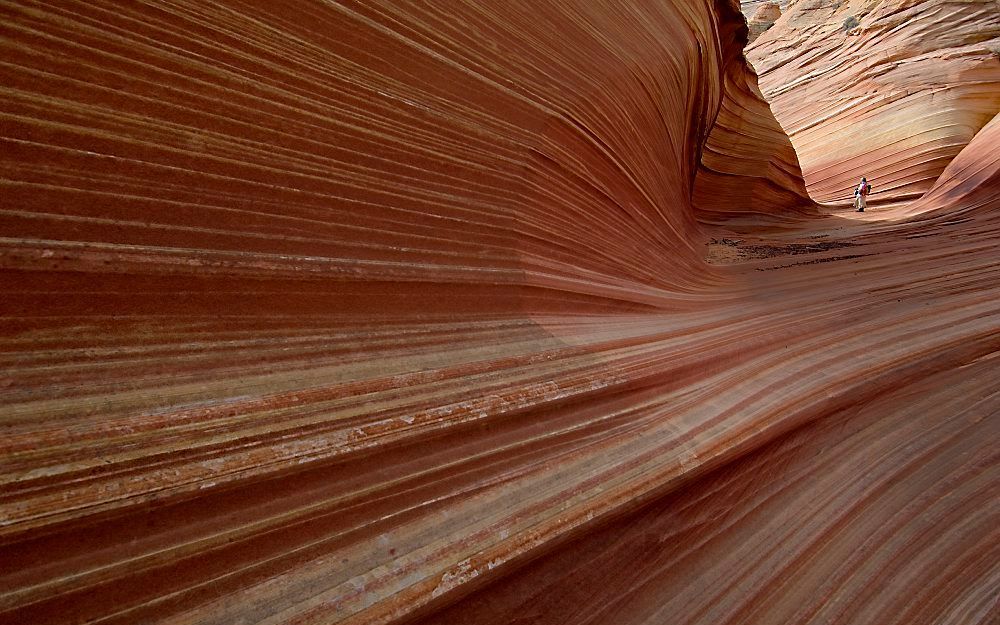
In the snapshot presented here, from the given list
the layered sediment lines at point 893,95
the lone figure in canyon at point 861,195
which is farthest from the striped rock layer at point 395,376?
the layered sediment lines at point 893,95

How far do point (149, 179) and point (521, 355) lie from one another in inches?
34.4

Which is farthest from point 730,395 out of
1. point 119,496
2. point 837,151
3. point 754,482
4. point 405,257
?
point 837,151

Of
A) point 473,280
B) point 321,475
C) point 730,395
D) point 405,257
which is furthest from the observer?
point 730,395

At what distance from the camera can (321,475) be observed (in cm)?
91

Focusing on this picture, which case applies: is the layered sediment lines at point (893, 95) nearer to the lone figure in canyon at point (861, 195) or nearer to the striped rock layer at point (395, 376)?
the lone figure in canyon at point (861, 195)

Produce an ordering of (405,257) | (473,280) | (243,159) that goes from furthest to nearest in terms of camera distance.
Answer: (473,280)
(405,257)
(243,159)

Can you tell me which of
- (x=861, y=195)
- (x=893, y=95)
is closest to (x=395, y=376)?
(x=861, y=195)

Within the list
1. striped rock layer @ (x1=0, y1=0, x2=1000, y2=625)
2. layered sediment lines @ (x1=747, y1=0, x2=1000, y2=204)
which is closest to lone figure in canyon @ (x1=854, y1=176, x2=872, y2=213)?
layered sediment lines @ (x1=747, y1=0, x2=1000, y2=204)

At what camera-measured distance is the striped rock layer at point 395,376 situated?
776mm

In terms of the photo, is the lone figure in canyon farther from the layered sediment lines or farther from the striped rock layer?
the striped rock layer

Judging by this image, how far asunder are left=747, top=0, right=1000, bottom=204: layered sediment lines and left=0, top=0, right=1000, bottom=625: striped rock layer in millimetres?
7101

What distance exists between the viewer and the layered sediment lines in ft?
24.5

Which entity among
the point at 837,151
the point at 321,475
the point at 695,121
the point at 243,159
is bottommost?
the point at 321,475

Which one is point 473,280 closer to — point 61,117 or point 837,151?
point 61,117
